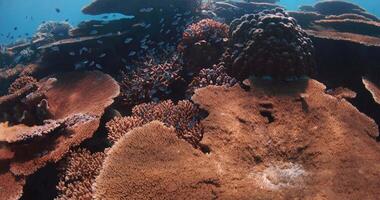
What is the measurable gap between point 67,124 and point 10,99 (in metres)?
1.73

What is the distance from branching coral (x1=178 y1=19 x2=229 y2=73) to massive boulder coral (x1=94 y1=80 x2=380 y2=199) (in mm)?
3065

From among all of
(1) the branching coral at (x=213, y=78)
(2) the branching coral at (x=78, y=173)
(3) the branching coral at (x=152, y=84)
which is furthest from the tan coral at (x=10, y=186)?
(1) the branching coral at (x=213, y=78)

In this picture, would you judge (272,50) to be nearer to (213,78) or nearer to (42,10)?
(213,78)

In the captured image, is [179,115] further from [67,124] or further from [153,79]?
[153,79]

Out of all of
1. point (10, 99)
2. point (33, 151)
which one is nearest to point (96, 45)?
point (10, 99)

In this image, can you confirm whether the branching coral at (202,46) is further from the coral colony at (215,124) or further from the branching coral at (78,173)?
the branching coral at (78,173)

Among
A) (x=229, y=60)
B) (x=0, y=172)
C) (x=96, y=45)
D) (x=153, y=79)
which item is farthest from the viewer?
(x=96, y=45)

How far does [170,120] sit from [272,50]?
2.26 m

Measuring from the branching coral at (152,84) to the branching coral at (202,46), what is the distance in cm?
39

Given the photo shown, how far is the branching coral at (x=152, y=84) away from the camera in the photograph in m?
7.68

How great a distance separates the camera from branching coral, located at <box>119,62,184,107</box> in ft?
25.2

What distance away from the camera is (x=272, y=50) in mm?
Answer: 6137

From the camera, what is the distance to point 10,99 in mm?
6930

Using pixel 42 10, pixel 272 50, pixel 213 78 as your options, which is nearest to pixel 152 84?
pixel 213 78
